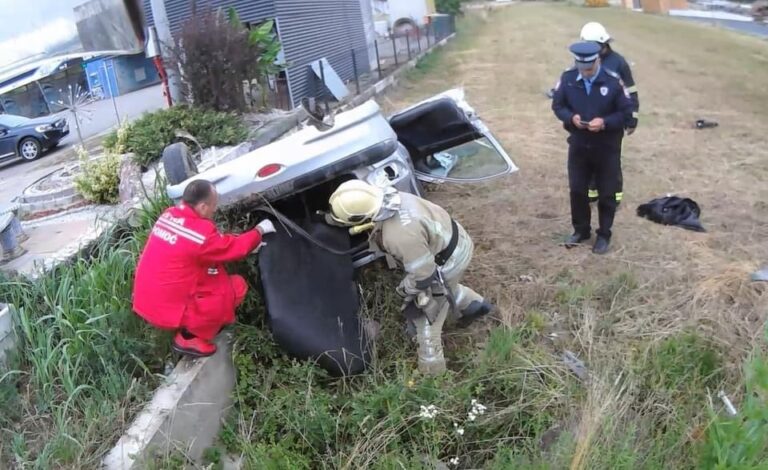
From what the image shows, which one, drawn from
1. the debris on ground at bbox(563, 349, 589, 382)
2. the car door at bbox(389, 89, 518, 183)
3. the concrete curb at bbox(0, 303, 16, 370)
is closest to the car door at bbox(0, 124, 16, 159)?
the car door at bbox(389, 89, 518, 183)

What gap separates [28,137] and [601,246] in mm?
15018

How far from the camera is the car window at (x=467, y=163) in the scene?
5617mm

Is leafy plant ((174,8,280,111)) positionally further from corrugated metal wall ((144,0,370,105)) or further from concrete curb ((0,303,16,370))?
concrete curb ((0,303,16,370))

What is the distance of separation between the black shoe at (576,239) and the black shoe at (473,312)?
1339mm

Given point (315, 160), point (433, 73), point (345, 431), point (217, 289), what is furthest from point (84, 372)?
point (433, 73)

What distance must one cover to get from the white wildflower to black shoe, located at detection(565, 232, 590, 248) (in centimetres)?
242

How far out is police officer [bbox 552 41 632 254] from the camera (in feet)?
15.7

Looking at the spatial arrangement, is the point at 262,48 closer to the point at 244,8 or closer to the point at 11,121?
the point at 244,8

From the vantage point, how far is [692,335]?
150 inches

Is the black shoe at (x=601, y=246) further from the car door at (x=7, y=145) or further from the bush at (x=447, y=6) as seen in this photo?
the bush at (x=447, y=6)

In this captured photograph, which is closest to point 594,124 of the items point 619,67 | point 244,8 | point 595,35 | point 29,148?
point 619,67

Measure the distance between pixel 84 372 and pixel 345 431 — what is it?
54.5 inches

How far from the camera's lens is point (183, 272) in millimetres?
3453

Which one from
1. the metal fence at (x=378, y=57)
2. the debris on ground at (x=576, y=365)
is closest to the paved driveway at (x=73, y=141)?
the metal fence at (x=378, y=57)
